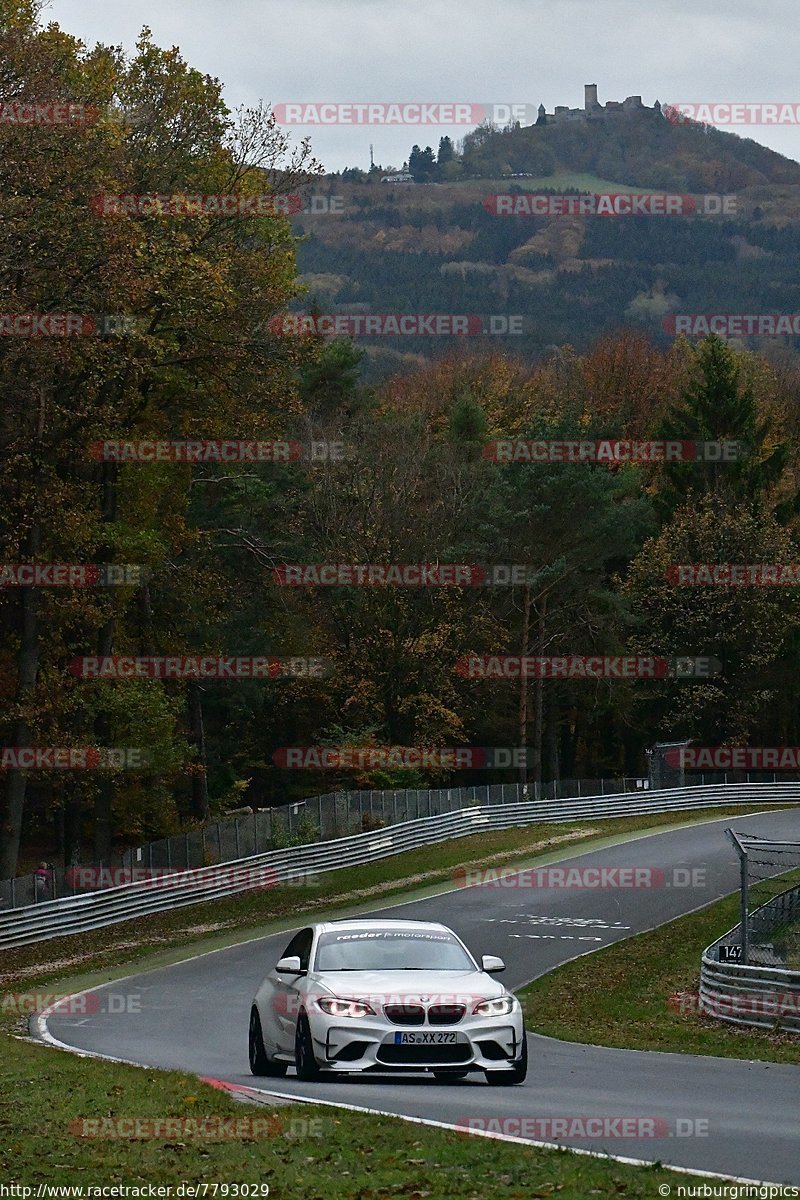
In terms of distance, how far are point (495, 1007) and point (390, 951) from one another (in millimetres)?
1375

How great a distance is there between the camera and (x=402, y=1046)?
1299 cm

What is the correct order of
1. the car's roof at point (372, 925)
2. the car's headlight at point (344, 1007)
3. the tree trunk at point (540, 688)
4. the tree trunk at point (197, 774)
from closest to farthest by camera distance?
the car's headlight at point (344, 1007) < the car's roof at point (372, 925) < the tree trunk at point (197, 774) < the tree trunk at point (540, 688)

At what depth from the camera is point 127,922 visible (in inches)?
1494

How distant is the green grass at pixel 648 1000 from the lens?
18875mm

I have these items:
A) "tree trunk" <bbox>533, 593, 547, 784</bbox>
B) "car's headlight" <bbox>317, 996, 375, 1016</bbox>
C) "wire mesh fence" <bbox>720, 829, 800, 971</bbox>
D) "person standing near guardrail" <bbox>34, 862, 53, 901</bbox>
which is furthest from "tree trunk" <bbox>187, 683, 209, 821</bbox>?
"car's headlight" <bbox>317, 996, 375, 1016</bbox>

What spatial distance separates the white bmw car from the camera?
13008 millimetres

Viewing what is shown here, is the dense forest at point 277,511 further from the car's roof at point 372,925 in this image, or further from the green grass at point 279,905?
the car's roof at point 372,925

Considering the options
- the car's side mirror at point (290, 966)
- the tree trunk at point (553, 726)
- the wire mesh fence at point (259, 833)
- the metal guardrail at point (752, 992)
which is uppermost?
the car's side mirror at point (290, 966)

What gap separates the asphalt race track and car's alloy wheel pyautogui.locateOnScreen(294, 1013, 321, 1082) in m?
0.20

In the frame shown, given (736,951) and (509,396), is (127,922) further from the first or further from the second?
(509,396)

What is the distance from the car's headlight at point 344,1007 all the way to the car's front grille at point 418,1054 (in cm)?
32

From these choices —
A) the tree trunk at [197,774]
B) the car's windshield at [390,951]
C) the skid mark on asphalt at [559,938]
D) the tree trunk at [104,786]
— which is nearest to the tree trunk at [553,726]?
the tree trunk at [197,774]

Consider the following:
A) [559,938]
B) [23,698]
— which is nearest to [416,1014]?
[559,938]

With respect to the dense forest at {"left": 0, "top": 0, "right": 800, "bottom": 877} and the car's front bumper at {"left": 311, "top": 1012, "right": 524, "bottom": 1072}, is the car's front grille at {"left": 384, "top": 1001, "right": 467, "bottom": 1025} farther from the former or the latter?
the dense forest at {"left": 0, "top": 0, "right": 800, "bottom": 877}
